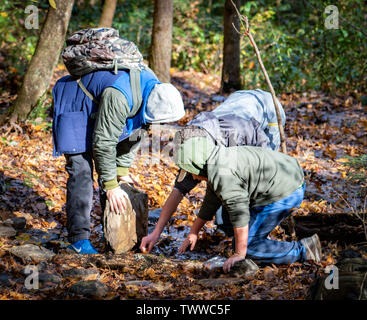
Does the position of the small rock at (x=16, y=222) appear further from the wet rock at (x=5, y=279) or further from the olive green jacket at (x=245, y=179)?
the olive green jacket at (x=245, y=179)

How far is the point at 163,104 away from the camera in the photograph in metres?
3.61

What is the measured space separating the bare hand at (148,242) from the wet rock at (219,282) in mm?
766

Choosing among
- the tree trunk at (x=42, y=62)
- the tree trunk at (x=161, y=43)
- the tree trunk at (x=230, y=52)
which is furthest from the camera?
the tree trunk at (x=230, y=52)

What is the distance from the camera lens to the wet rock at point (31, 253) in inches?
139

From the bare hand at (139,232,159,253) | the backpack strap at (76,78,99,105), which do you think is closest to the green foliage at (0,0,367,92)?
the backpack strap at (76,78,99,105)

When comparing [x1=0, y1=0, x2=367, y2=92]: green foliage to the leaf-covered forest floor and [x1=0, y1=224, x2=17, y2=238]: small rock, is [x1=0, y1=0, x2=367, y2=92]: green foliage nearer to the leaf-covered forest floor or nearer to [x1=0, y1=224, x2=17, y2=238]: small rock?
the leaf-covered forest floor

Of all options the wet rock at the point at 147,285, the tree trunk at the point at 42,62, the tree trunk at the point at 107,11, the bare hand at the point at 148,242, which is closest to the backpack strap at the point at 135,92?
the bare hand at the point at 148,242

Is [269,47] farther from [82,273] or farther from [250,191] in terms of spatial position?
[82,273]

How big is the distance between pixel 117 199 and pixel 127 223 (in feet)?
0.99

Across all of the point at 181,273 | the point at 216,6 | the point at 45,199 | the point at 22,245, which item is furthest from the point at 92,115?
the point at 216,6

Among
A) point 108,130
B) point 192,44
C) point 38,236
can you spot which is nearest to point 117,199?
point 108,130

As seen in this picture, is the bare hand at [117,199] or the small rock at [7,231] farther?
the small rock at [7,231]

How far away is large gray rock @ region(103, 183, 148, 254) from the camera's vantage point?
3932 mm

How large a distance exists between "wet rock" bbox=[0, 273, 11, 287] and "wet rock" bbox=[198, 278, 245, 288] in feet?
4.46
